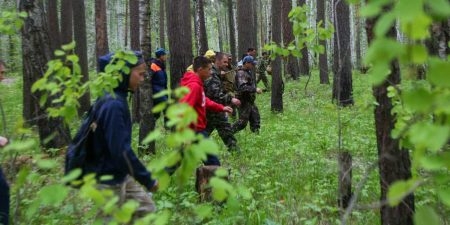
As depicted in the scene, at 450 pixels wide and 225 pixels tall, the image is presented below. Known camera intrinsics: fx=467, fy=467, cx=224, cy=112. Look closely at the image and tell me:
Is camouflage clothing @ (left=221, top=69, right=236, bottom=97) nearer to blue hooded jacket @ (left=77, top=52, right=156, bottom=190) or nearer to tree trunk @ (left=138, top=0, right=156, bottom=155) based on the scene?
tree trunk @ (left=138, top=0, right=156, bottom=155)

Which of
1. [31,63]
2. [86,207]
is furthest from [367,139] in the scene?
[31,63]

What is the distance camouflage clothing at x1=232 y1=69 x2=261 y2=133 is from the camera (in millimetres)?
10492

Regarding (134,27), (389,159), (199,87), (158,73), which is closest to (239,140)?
(158,73)

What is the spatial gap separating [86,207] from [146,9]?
3751mm

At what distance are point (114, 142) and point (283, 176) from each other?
371 centimetres

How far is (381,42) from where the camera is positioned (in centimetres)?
158

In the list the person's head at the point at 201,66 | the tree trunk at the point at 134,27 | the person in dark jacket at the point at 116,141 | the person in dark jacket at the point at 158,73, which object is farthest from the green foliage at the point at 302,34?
the tree trunk at the point at 134,27

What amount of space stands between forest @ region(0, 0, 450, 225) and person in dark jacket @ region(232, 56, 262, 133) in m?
0.03

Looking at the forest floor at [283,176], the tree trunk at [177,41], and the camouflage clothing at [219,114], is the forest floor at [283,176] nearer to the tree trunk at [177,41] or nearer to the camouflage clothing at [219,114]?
the camouflage clothing at [219,114]

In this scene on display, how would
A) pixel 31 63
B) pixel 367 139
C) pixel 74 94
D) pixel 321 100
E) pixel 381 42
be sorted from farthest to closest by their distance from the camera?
pixel 321 100, pixel 367 139, pixel 31 63, pixel 74 94, pixel 381 42

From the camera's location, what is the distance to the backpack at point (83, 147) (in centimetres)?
377

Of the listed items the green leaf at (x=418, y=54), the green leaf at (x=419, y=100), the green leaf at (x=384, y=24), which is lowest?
the green leaf at (x=419, y=100)

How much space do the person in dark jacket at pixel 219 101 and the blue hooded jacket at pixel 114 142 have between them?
4308mm

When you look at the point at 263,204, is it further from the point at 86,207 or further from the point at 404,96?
the point at 404,96
